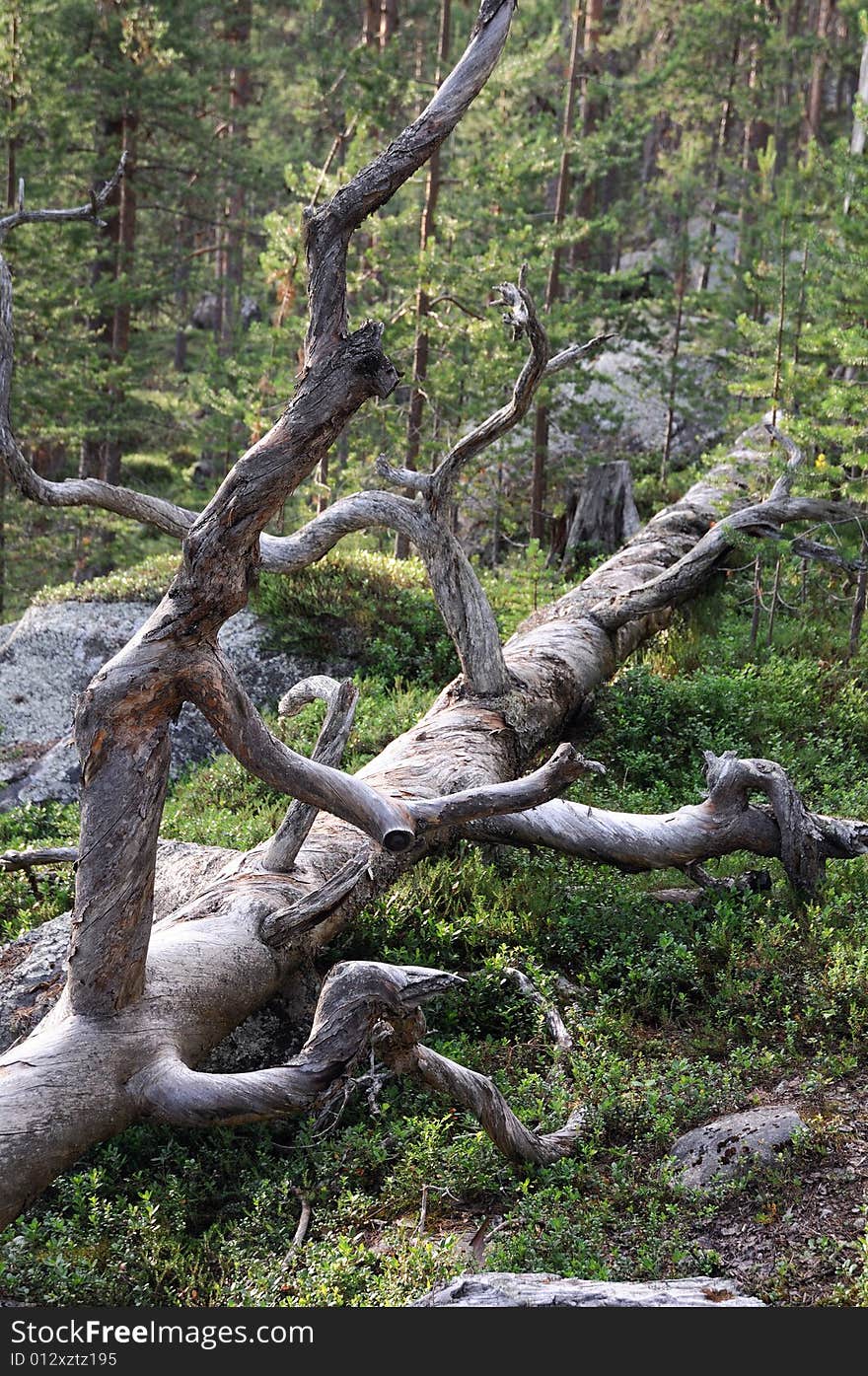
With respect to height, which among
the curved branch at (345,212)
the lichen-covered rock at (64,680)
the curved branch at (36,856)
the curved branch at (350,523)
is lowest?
the lichen-covered rock at (64,680)

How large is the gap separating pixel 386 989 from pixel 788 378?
327 inches

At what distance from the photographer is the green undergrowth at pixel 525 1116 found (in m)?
4.20

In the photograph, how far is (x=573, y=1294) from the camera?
3.68 meters

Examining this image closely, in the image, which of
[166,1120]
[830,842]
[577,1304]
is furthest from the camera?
[830,842]

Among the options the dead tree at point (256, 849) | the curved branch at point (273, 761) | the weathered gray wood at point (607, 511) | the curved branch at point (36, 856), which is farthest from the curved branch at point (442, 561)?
the weathered gray wood at point (607, 511)

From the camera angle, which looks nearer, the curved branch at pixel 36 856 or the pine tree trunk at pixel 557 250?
the curved branch at pixel 36 856

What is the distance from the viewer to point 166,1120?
14.8ft

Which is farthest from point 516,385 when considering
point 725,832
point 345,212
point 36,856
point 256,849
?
point 36,856

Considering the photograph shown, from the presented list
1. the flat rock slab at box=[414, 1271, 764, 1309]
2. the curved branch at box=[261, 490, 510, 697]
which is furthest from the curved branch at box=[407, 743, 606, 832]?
the curved branch at box=[261, 490, 510, 697]

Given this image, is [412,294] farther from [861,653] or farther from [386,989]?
[386,989]

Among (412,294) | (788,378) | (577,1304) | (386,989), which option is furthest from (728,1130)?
(412,294)

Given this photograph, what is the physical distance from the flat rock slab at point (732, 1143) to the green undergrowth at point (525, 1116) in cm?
8

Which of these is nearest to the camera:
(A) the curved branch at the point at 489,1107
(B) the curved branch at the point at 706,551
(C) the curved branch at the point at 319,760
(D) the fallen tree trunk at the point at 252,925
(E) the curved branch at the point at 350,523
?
(A) the curved branch at the point at 489,1107

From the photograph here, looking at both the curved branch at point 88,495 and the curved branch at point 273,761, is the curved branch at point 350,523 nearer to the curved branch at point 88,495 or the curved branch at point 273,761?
the curved branch at point 88,495
